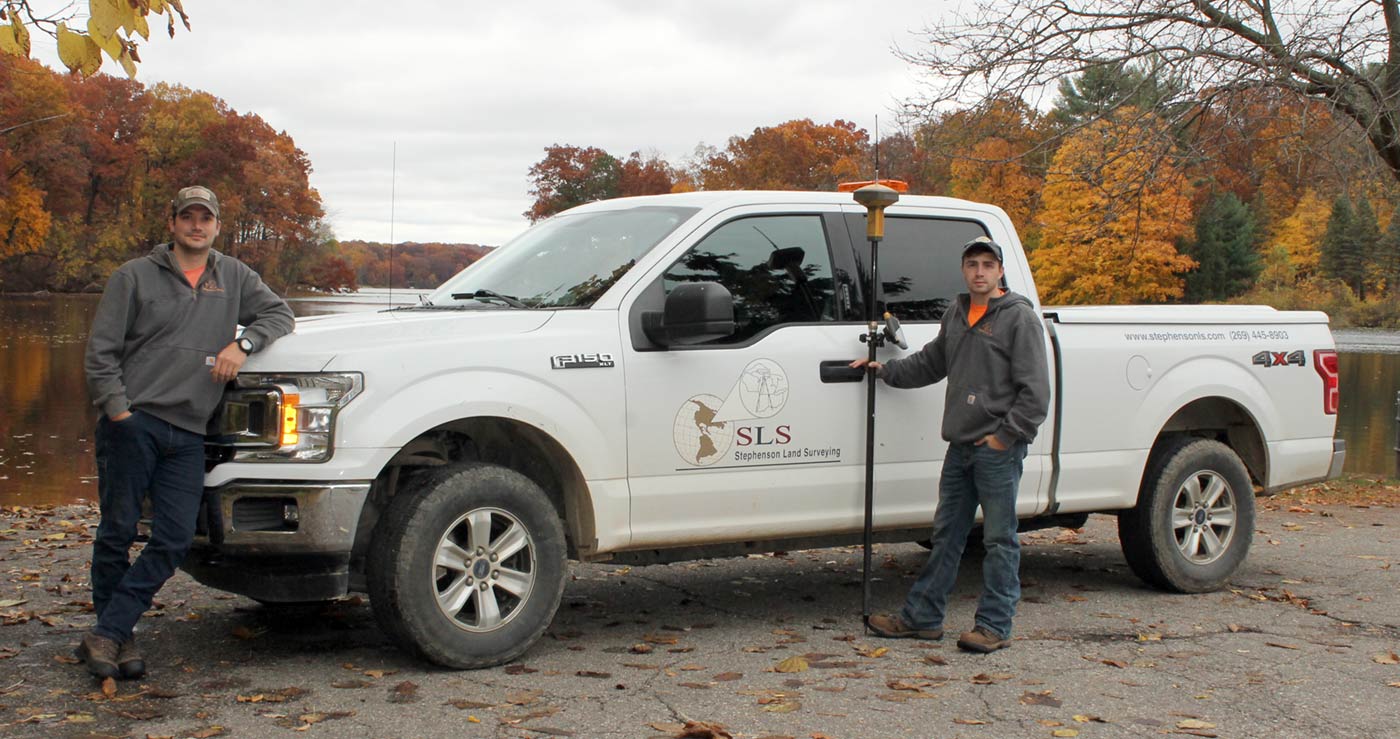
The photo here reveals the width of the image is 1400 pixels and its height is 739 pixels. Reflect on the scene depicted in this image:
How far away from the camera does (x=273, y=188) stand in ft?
319

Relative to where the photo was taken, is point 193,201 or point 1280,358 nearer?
point 193,201

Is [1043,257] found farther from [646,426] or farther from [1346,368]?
[646,426]

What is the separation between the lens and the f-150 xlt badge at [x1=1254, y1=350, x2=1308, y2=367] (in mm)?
7914

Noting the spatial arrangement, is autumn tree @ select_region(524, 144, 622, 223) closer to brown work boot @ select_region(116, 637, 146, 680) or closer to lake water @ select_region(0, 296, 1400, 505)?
lake water @ select_region(0, 296, 1400, 505)

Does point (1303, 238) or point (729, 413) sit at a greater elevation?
point (1303, 238)

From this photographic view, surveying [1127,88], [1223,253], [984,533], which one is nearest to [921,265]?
[984,533]

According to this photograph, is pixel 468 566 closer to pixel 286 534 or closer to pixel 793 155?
pixel 286 534

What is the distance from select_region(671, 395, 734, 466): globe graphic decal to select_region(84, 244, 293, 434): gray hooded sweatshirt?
1641 millimetres

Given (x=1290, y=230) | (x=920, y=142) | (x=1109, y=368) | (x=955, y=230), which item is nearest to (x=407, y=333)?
(x=955, y=230)

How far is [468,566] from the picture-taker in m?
5.69

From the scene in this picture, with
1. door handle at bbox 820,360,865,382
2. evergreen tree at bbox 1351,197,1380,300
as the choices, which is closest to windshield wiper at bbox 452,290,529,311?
door handle at bbox 820,360,865,382

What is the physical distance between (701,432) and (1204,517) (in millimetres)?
3188

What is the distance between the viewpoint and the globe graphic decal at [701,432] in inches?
241

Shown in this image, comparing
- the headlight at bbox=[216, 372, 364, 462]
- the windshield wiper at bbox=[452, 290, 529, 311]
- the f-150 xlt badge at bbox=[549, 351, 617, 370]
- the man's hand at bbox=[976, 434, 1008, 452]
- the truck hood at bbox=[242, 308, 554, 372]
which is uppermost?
the windshield wiper at bbox=[452, 290, 529, 311]
